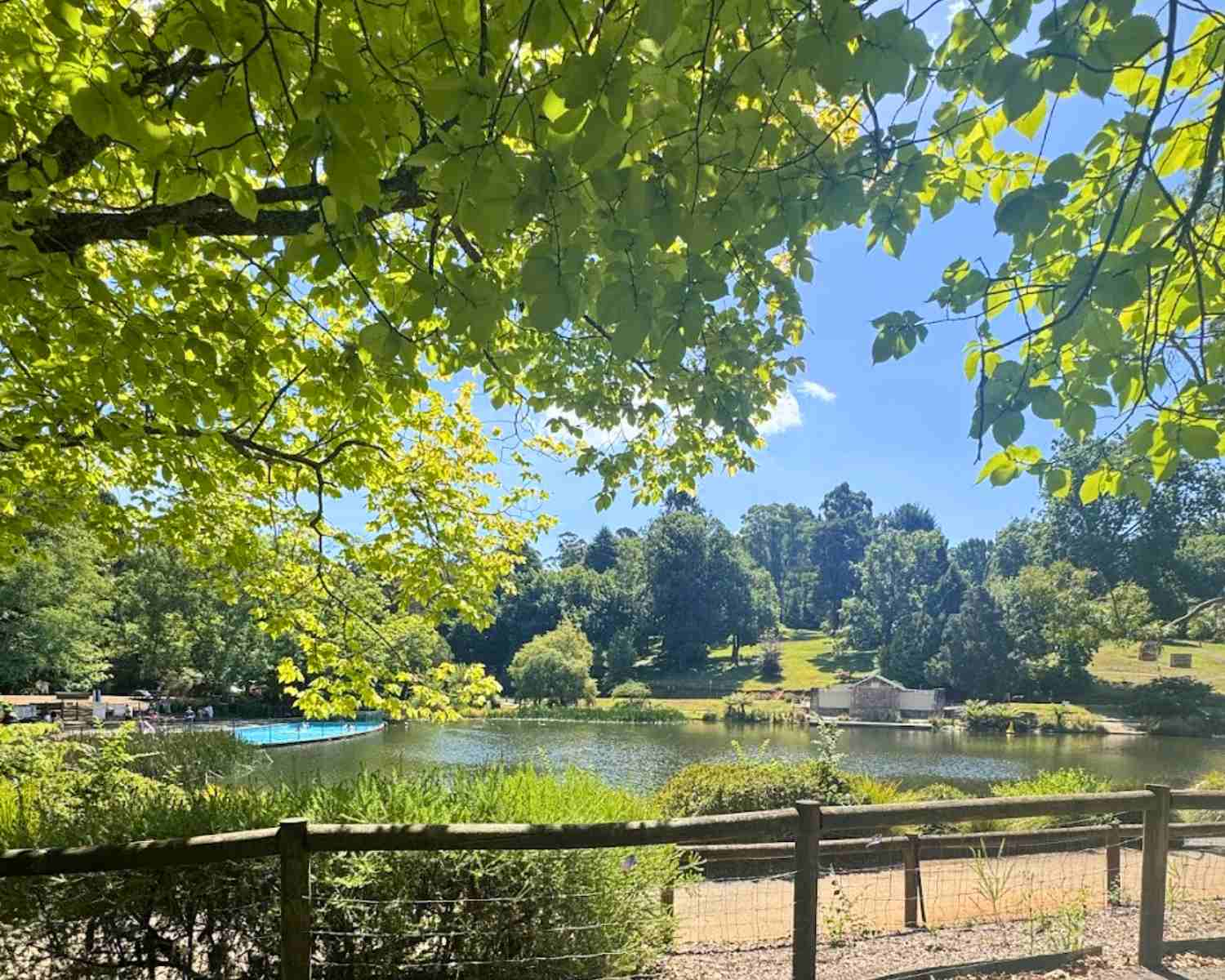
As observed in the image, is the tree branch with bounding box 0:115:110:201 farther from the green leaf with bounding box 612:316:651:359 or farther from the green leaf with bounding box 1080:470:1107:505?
the green leaf with bounding box 1080:470:1107:505

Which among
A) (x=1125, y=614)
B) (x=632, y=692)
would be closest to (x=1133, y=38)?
(x=1125, y=614)

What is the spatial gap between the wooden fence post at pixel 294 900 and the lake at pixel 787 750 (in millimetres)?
16831

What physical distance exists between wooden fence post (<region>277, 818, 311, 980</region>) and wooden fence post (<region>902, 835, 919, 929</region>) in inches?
151

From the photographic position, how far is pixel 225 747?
11656 millimetres


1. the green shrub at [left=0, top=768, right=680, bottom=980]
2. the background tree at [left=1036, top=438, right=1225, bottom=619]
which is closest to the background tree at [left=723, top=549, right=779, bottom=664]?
the background tree at [left=1036, top=438, right=1225, bottom=619]

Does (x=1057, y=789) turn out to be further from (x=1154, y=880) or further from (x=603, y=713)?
(x=603, y=713)

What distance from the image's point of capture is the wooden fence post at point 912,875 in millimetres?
5027

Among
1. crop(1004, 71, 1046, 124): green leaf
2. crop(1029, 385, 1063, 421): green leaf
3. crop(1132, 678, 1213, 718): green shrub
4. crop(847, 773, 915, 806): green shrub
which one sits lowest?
crop(1132, 678, 1213, 718): green shrub

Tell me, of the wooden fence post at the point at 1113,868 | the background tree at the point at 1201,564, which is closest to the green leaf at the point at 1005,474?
the wooden fence post at the point at 1113,868

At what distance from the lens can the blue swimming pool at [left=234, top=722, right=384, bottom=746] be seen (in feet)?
104

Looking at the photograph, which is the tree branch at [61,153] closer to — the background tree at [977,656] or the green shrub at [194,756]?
the green shrub at [194,756]

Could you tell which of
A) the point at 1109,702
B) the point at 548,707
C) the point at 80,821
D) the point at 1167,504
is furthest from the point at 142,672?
the point at 1167,504

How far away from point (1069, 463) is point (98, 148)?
13.6 ft

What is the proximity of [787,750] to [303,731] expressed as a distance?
2131 cm
